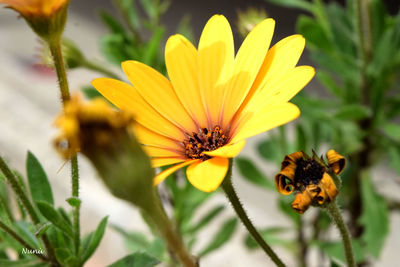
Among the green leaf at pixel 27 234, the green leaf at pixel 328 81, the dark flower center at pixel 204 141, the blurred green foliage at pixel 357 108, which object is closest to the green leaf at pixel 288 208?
the blurred green foliage at pixel 357 108

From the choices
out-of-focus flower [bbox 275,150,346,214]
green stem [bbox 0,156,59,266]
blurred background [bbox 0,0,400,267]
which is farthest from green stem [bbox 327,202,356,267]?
blurred background [bbox 0,0,400,267]

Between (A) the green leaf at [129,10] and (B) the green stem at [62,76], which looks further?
(A) the green leaf at [129,10]

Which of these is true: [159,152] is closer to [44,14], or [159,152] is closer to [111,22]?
[44,14]

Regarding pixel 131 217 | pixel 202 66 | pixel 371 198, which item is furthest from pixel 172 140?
pixel 131 217

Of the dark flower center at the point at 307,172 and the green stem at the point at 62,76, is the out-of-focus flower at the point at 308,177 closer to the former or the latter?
the dark flower center at the point at 307,172

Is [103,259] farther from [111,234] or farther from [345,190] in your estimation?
[345,190]

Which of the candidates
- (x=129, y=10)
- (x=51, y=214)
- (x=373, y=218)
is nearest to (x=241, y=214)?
(x=51, y=214)

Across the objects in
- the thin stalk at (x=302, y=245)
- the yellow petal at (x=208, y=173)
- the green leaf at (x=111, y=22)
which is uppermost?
the green leaf at (x=111, y=22)
